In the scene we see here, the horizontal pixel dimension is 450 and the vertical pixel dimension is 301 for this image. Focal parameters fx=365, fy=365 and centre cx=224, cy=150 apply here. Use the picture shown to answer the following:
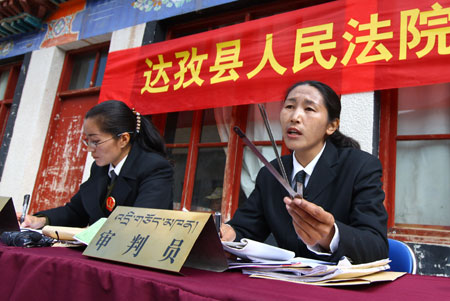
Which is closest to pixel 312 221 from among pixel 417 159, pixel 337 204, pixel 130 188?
pixel 337 204

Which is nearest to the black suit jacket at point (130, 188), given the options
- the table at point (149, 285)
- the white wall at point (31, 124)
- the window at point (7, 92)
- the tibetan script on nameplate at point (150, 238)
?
the tibetan script on nameplate at point (150, 238)

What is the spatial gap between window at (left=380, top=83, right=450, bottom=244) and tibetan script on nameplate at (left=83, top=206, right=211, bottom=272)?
200 cm

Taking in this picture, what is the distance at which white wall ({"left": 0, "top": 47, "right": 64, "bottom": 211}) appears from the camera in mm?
4152

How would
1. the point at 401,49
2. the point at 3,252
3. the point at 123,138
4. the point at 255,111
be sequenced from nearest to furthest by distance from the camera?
the point at 3,252, the point at 123,138, the point at 401,49, the point at 255,111

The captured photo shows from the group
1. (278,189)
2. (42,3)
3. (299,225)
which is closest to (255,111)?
(278,189)

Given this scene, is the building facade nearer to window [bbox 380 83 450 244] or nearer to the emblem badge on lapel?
window [bbox 380 83 450 244]

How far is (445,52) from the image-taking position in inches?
82.4

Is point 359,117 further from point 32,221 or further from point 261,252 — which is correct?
point 32,221

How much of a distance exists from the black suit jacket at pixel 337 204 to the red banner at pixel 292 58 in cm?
112

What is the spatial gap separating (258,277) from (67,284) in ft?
1.18

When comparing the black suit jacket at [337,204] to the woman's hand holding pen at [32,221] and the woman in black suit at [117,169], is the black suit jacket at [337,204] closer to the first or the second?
the woman in black suit at [117,169]

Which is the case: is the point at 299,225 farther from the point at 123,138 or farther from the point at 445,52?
the point at 445,52

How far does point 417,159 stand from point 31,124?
13.1 feet

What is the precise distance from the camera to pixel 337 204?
1261 mm
